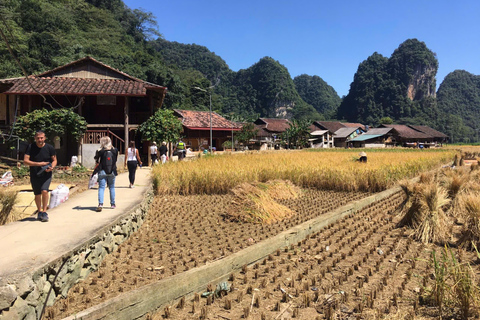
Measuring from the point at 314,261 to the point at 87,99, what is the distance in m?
17.0

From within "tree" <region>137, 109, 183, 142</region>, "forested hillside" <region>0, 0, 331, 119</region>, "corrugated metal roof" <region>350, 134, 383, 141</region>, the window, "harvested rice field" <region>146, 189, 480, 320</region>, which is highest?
"forested hillside" <region>0, 0, 331, 119</region>

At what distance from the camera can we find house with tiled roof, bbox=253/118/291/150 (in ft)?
154

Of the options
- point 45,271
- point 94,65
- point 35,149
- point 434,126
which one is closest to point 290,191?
point 35,149

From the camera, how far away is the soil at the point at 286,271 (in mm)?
3281

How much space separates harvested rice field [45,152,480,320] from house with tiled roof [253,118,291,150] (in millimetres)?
38297

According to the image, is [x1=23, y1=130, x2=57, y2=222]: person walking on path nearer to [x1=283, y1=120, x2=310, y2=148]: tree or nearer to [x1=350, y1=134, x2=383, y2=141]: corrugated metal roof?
[x1=283, y1=120, x2=310, y2=148]: tree

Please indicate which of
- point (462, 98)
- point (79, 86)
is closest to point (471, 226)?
point (79, 86)

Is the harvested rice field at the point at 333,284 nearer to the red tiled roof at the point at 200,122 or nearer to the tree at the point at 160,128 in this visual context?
the tree at the point at 160,128

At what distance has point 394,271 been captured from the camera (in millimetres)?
4215

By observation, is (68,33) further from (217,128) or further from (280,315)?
(280,315)

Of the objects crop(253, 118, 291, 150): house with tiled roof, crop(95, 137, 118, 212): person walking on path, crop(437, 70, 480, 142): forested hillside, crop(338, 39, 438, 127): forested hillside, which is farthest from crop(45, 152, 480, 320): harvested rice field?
crop(437, 70, 480, 142): forested hillside

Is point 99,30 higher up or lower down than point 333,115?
higher up

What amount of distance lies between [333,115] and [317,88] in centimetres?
2993

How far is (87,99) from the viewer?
59.8ft
